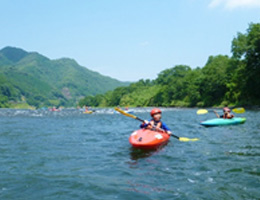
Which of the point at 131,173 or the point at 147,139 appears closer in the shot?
the point at 131,173

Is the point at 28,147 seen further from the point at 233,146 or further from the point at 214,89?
the point at 214,89

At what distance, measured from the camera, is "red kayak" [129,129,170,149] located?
31.8ft

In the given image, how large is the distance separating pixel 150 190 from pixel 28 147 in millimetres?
7197

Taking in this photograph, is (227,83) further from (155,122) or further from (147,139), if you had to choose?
(147,139)

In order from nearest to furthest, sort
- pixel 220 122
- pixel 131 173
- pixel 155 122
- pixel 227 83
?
1. pixel 131 173
2. pixel 155 122
3. pixel 220 122
4. pixel 227 83

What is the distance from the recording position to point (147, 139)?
9914mm

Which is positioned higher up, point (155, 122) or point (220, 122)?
point (155, 122)

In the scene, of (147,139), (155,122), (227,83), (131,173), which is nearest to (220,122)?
(155,122)

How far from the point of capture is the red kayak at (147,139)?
9.70 meters

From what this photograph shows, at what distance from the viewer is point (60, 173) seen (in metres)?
6.75

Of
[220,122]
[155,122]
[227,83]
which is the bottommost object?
[220,122]

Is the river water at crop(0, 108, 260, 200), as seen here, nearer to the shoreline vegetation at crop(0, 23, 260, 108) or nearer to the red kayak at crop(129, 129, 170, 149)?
the red kayak at crop(129, 129, 170, 149)

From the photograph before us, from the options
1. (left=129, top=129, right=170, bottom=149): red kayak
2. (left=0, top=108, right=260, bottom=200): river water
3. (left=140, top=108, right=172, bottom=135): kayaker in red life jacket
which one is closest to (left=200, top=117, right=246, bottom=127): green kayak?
(left=140, top=108, right=172, bottom=135): kayaker in red life jacket

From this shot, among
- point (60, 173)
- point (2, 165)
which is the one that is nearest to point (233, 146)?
point (60, 173)
